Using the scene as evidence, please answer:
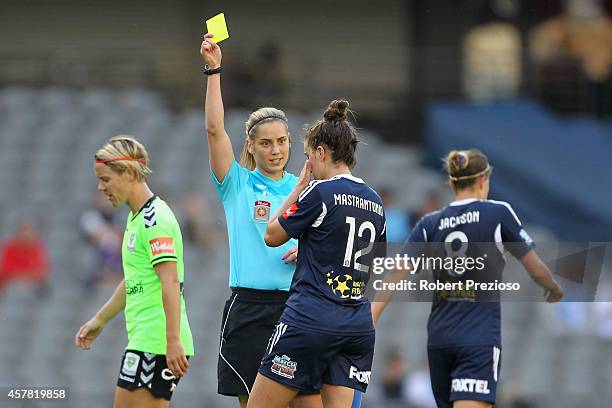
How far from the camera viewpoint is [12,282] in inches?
568

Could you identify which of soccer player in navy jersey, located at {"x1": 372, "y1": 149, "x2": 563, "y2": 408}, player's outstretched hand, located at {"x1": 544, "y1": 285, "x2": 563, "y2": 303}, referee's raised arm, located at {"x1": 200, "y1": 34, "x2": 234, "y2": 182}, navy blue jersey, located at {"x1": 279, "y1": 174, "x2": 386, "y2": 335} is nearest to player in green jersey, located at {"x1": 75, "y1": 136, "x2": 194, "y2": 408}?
referee's raised arm, located at {"x1": 200, "y1": 34, "x2": 234, "y2": 182}

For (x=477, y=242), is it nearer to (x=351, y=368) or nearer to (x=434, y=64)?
(x=351, y=368)

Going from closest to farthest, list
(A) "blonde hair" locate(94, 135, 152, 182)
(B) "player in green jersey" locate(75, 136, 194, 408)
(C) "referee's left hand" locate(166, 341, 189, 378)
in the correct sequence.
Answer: (C) "referee's left hand" locate(166, 341, 189, 378) → (B) "player in green jersey" locate(75, 136, 194, 408) → (A) "blonde hair" locate(94, 135, 152, 182)

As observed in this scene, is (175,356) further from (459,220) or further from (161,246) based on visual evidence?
(459,220)

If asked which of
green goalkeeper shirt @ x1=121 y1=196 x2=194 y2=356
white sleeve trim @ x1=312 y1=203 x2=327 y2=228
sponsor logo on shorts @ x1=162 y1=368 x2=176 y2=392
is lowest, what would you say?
sponsor logo on shorts @ x1=162 y1=368 x2=176 y2=392

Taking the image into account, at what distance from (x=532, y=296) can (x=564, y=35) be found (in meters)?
11.0

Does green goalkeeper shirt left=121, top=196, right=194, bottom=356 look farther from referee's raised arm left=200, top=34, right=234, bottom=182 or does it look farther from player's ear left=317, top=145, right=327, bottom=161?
player's ear left=317, top=145, right=327, bottom=161

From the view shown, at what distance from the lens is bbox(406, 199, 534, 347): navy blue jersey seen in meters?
7.59

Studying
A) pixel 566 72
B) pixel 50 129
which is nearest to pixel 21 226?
pixel 50 129

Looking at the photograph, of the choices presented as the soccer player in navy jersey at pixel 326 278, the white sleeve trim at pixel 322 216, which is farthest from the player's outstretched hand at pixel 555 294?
the white sleeve trim at pixel 322 216

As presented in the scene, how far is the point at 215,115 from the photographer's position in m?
6.90

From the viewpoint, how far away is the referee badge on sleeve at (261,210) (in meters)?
6.96

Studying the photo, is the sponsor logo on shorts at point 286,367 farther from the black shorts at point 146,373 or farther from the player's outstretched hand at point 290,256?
the black shorts at point 146,373

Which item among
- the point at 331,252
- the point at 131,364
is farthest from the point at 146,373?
the point at 331,252
